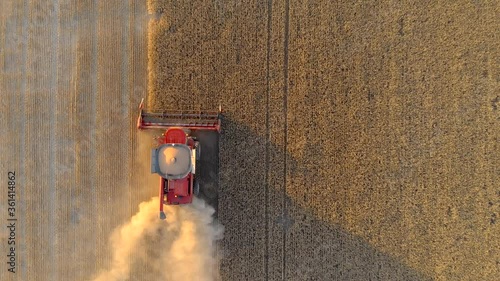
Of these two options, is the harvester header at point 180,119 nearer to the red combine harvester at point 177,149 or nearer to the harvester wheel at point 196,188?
the red combine harvester at point 177,149

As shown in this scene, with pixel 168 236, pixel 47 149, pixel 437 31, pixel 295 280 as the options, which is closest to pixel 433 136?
pixel 437 31

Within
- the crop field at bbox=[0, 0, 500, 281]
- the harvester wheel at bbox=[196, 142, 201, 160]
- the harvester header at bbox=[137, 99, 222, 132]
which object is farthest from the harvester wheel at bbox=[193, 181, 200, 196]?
the harvester header at bbox=[137, 99, 222, 132]

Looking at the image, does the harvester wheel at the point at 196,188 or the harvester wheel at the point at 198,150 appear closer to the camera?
the harvester wheel at the point at 198,150

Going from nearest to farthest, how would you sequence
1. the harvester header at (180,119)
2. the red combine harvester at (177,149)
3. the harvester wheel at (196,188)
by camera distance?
the red combine harvester at (177,149), the harvester header at (180,119), the harvester wheel at (196,188)

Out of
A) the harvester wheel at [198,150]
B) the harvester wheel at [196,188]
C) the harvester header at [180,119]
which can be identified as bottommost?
the harvester wheel at [196,188]

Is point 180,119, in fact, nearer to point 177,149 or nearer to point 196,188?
point 177,149

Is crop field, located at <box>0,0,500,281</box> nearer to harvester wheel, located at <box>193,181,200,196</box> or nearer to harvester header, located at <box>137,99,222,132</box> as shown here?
harvester header, located at <box>137,99,222,132</box>

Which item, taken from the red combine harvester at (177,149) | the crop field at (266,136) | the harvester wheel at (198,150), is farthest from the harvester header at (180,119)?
the harvester wheel at (198,150)
